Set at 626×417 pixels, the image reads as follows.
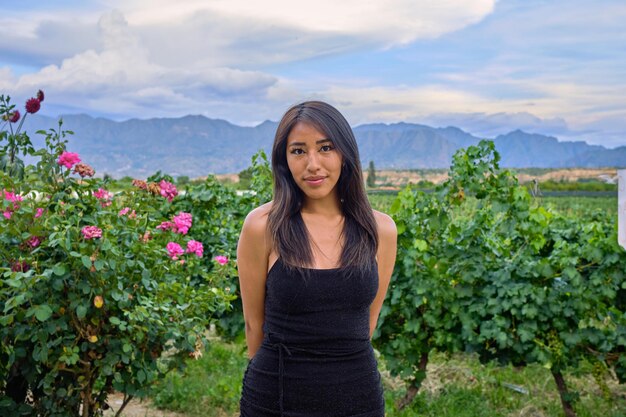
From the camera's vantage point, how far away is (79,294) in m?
3.00

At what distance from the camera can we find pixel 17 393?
3.40m

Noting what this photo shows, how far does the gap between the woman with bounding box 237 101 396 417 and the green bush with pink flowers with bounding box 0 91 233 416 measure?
1018mm

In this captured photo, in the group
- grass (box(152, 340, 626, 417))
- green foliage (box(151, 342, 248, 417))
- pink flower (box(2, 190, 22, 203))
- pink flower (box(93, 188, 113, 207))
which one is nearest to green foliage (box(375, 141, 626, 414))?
grass (box(152, 340, 626, 417))

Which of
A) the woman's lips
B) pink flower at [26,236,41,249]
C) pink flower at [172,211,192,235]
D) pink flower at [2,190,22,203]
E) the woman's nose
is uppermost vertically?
the woman's nose

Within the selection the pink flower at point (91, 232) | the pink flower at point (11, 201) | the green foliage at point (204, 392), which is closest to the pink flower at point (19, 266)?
the pink flower at point (11, 201)

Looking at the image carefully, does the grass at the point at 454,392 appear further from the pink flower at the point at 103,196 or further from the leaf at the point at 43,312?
the leaf at the point at 43,312

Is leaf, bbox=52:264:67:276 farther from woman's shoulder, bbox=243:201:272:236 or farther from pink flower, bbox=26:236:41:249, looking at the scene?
woman's shoulder, bbox=243:201:272:236

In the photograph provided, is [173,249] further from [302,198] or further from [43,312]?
[302,198]

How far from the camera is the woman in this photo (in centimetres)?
204

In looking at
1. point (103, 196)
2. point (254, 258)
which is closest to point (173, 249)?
point (103, 196)

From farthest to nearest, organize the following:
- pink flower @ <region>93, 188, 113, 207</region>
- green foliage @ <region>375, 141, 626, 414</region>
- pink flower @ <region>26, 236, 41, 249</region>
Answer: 1. green foliage @ <region>375, 141, 626, 414</region>
2. pink flower @ <region>93, 188, 113, 207</region>
3. pink flower @ <region>26, 236, 41, 249</region>

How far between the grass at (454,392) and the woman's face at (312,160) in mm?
2441

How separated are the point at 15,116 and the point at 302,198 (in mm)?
2344

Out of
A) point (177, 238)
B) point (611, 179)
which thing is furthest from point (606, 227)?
point (177, 238)
